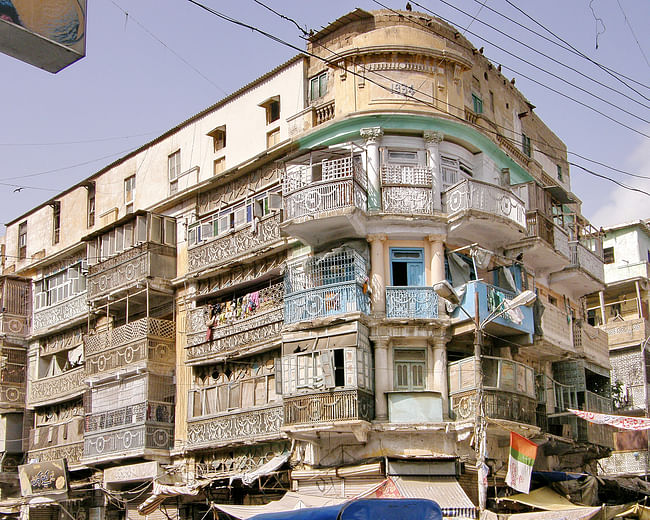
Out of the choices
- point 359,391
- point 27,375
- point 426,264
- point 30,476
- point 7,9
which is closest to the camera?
point 7,9

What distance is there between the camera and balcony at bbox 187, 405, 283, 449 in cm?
2341

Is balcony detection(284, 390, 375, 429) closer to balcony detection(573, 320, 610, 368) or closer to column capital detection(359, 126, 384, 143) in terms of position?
column capital detection(359, 126, 384, 143)

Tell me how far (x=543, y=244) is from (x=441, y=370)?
5.60 m

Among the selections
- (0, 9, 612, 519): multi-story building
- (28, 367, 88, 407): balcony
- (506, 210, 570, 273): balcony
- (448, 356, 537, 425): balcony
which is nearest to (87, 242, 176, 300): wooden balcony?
(0, 9, 612, 519): multi-story building

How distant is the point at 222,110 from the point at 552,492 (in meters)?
15.1

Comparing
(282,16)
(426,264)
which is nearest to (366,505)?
(282,16)

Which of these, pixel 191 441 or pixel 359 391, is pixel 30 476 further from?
pixel 359 391

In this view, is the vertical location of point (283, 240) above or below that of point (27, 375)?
above

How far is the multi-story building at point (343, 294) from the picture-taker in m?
21.8

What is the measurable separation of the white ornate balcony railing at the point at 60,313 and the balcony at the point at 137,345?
10.2 feet

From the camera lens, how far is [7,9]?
604 cm

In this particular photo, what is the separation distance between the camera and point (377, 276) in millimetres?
22531

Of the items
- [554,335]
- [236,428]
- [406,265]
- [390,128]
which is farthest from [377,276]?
[554,335]

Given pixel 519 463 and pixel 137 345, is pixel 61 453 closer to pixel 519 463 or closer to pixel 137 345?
pixel 137 345
